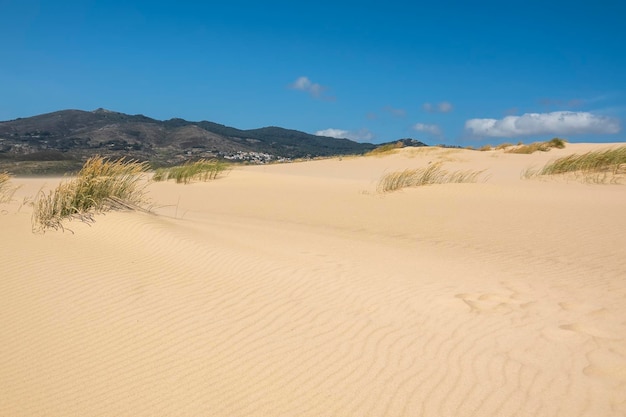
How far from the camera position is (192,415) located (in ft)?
8.32

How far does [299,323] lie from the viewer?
Result: 3.69 metres

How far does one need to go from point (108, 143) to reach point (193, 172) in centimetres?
2192

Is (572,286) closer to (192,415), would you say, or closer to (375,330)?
(375,330)

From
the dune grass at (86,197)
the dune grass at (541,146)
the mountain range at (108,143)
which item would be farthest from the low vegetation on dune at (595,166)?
the mountain range at (108,143)

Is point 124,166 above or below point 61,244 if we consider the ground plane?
above

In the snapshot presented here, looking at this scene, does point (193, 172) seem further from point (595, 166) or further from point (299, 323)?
point (299, 323)

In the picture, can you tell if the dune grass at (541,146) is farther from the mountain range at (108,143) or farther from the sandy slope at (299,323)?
the sandy slope at (299,323)

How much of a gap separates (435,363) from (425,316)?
0.82m

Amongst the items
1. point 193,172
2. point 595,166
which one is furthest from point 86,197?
point 595,166

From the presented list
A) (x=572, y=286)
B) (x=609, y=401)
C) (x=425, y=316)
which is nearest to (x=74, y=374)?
(x=425, y=316)

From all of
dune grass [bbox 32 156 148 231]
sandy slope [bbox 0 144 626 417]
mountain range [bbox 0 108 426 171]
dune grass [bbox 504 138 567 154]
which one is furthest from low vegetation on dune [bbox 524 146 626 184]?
mountain range [bbox 0 108 426 171]

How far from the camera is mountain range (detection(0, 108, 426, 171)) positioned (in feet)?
98.8

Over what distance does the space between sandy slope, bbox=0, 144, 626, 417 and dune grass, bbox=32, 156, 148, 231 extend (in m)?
0.27

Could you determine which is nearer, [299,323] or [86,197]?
[299,323]
